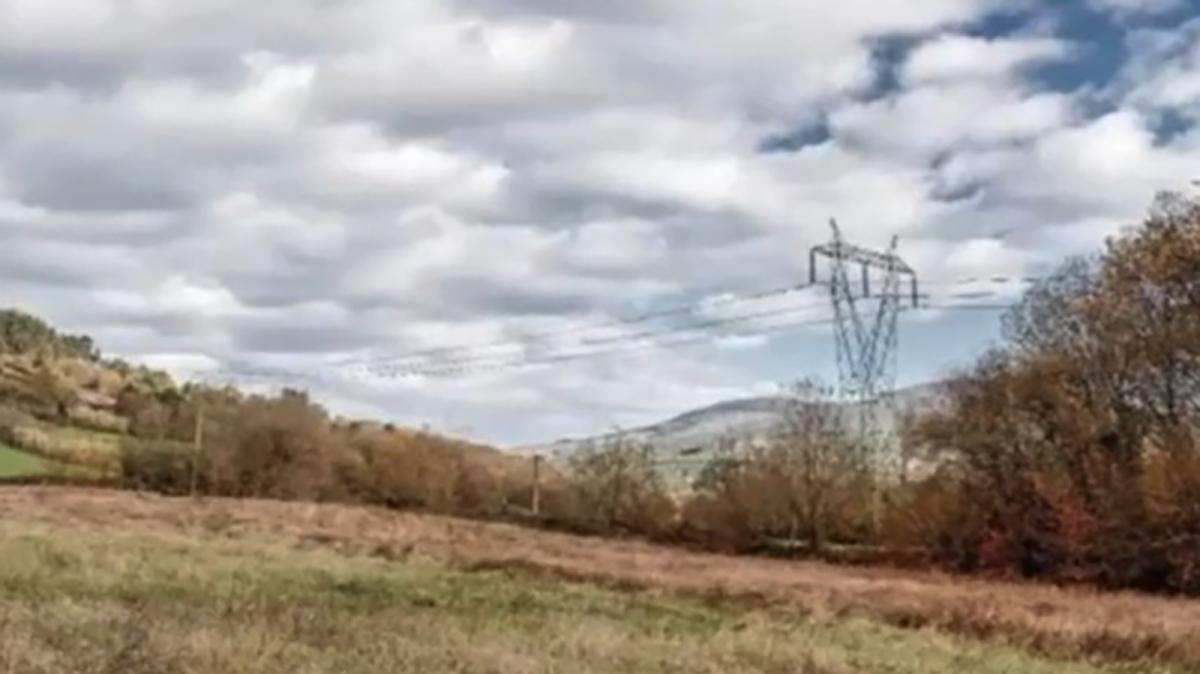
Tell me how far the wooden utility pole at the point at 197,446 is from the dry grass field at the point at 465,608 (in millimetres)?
11675

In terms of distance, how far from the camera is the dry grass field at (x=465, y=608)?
13836mm

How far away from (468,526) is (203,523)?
9638mm

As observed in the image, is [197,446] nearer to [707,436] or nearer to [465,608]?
[707,436]

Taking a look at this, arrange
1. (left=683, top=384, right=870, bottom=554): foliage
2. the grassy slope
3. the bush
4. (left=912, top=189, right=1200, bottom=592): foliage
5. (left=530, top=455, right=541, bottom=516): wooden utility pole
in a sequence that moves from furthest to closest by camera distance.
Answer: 1. (left=530, top=455, right=541, bottom=516): wooden utility pole
2. the bush
3. (left=683, top=384, right=870, bottom=554): foliage
4. (left=912, top=189, right=1200, bottom=592): foliage
5. the grassy slope

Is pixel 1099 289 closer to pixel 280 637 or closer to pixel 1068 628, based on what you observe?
pixel 1068 628

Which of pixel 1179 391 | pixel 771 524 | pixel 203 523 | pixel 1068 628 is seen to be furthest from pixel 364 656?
pixel 771 524

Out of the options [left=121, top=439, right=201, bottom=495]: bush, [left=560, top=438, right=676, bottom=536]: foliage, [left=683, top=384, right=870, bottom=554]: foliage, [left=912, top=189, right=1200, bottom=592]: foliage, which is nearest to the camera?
[left=912, top=189, right=1200, bottom=592]: foliage

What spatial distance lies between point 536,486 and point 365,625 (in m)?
41.7

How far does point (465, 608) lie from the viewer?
21922 mm

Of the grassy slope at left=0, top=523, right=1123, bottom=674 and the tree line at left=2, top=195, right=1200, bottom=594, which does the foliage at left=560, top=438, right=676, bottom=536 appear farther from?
the grassy slope at left=0, top=523, right=1123, bottom=674

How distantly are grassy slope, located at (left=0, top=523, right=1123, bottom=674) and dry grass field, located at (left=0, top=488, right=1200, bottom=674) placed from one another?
5 cm

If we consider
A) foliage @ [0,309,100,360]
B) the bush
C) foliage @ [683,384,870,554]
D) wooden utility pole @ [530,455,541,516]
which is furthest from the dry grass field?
foliage @ [0,309,100,360]

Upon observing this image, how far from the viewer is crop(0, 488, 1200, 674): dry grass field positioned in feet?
45.4

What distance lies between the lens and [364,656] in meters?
13.5
